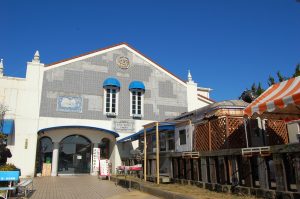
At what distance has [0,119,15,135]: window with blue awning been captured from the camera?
755 inches

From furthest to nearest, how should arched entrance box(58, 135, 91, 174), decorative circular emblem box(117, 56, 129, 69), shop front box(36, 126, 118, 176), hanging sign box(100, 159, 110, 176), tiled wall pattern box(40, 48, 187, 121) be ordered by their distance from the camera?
decorative circular emblem box(117, 56, 129, 69) → arched entrance box(58, 135, 91, 174) → tiled wall pattern box(40, 48, 187, 121) → shop front box(36, 126, 118, 176) → hanging sign box(100, 159, 110, 176)

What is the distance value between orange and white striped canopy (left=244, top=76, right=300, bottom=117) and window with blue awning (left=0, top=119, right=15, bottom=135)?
54.1 feet

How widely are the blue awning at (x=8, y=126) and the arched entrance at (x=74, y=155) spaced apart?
393 cm

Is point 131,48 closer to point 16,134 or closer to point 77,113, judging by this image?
point 77,113

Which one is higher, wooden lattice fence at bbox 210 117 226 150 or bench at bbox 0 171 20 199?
wooden lattice fence at bbox 210 117 226 150

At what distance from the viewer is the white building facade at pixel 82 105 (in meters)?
20.9

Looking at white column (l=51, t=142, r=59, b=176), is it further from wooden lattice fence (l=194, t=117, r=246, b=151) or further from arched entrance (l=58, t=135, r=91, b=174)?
wooden lattice fence (l=194, t=117, r=246, b=151)

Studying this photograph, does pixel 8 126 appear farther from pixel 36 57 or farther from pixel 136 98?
pixel 136 98

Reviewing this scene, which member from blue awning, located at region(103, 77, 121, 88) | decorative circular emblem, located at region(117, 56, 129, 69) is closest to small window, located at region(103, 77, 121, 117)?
blue awning, located at region(103, 77, 121, 88)

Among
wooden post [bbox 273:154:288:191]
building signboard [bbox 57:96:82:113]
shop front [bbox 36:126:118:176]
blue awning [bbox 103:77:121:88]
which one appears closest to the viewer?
wooden post [bbox 273:154:288:191]

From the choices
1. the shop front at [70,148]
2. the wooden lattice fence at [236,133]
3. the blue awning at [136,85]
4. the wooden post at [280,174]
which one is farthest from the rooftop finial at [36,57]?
the wooden post at [280,174]

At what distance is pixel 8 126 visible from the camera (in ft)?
64.3

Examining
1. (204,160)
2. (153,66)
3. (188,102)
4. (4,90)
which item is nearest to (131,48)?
(153,66)

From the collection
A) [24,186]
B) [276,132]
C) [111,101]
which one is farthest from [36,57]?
[276,132]
